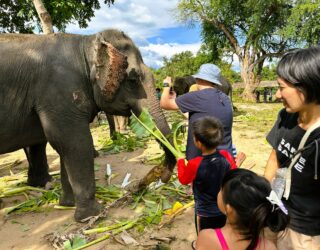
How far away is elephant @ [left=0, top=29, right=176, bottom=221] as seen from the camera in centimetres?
382

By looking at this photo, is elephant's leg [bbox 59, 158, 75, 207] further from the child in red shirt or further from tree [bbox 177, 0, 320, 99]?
tree [bbox 177, 0, 320, 99]

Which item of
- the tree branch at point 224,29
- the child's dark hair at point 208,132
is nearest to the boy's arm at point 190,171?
the child's dark hair at point 208,132

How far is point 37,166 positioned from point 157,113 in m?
2.37

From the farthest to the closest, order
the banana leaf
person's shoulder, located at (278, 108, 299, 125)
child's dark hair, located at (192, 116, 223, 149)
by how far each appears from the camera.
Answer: the banana leaf
child's dark hair, located at (192, 116, 223, 149)
person's shoulder, located at (278, 108, 299, 125)

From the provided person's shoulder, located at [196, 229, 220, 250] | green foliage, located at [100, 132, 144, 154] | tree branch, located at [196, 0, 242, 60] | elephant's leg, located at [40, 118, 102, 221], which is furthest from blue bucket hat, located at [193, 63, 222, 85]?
tree branch, located at [196, 0, 242, 60]

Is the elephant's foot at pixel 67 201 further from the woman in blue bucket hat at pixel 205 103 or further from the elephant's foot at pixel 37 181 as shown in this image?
the woman in blue bucket hat at pixel 205 103

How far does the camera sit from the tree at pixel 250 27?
22184 millimetres

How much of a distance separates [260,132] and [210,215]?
24.9 ft

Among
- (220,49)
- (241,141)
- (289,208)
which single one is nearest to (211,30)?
(220,49)

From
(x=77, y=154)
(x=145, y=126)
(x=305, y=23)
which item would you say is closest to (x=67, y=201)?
(x=77, y=154)

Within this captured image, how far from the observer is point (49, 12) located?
11.8 meters

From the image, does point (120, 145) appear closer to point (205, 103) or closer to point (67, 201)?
point (67, 201)

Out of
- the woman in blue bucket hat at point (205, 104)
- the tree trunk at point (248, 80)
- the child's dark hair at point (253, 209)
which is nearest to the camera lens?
the child's dark hair at point (253, 209)

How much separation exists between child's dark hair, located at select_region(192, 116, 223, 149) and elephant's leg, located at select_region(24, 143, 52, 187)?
3352 mm
